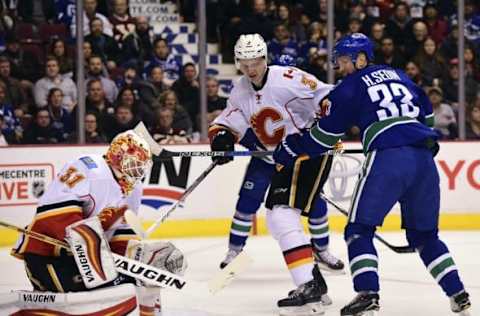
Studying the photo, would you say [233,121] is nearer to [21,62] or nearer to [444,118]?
[21,62]

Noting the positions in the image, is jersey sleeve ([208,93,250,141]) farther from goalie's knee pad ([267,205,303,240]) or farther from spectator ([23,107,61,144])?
spectator ([23,107,61,144])

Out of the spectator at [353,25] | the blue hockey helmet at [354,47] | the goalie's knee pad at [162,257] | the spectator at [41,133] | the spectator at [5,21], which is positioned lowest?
the spectator at [41,133]

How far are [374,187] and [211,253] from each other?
277cm

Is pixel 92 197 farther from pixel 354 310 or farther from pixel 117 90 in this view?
pixel 117 90

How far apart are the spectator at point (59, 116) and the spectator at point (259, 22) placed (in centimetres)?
165

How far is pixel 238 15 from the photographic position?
28.0 feet

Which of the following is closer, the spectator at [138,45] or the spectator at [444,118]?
the spectator at [138,45]

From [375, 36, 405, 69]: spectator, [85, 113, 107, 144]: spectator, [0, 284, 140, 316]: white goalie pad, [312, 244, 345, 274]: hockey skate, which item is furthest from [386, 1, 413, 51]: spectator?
[0, 284, 140, 316]: white goalie pad

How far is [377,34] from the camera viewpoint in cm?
863

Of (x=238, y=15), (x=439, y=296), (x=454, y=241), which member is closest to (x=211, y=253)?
(x=454, y=241)

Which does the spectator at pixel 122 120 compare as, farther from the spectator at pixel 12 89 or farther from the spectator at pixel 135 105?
the spectator at pixel 12 89

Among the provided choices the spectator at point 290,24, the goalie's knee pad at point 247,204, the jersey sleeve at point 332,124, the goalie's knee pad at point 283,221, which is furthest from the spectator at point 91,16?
the jersey sleeve at point 332,124

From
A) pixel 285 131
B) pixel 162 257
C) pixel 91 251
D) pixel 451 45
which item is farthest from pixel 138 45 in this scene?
pixel 91 251

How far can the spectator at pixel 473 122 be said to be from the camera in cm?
815
